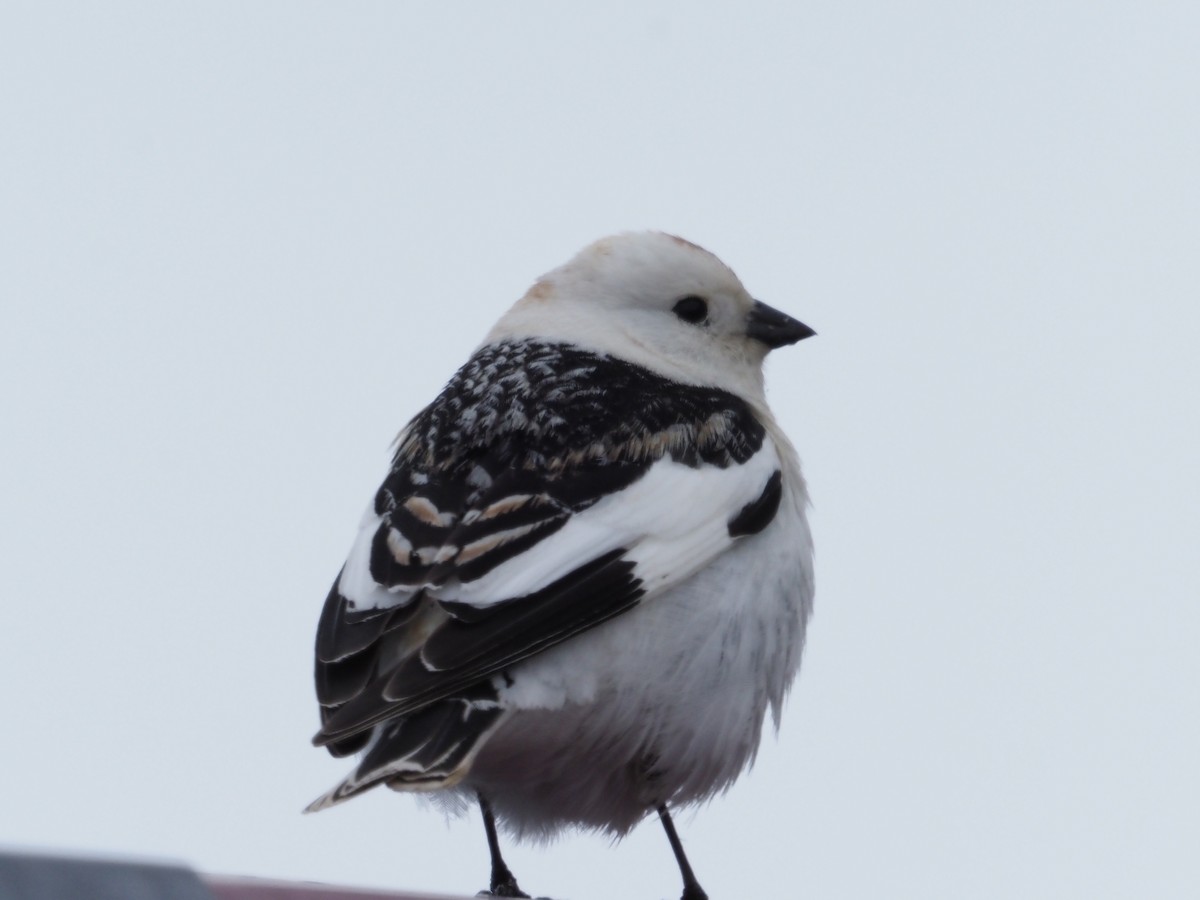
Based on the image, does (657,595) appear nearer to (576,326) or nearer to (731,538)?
(731,538)

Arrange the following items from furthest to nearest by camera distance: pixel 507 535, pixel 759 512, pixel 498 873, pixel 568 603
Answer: pixel 498 873
pixel 759 512
pixel 507 535
pixel 568 603

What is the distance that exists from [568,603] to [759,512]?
72 cm

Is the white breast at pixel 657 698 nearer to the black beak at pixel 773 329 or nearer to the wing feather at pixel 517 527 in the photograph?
the wing feather at pixel 517 527

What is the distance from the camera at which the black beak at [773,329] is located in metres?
4.86

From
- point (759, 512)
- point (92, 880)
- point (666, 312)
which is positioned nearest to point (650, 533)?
point (759, 512)

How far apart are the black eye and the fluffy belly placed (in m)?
1.05

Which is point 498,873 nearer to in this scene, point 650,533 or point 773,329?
point 650,533

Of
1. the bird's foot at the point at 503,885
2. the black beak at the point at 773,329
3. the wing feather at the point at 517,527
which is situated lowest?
the bird's foot at the point at 503,885

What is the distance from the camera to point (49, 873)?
118 cm

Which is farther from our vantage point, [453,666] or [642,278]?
[642,278]

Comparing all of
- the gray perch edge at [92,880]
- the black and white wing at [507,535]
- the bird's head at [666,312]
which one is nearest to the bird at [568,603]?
the black and white wing at [507,535]

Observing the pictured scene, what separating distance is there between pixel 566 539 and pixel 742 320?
1.58 meters

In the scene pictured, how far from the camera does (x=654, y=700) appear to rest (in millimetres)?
3422

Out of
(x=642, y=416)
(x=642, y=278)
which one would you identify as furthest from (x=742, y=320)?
(x=642, y=416)
